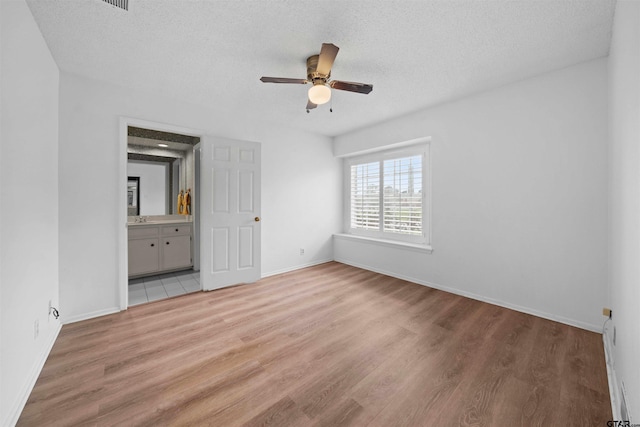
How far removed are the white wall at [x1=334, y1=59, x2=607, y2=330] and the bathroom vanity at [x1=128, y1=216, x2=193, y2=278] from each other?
→ 394cm

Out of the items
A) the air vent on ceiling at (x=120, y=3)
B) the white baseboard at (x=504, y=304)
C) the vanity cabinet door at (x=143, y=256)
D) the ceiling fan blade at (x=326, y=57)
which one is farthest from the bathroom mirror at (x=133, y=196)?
the white baseboard at (x=504, y=304)

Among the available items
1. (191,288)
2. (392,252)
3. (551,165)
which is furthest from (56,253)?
(551,165)

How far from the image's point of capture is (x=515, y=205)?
8.91 feet

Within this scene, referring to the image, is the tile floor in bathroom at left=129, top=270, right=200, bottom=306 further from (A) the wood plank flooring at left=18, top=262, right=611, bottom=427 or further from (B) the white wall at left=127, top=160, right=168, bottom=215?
(B) the white wall at left=127, top=160, right=168, bottom=215

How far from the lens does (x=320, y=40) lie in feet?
6.56

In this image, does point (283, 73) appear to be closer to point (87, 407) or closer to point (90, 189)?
point (90, 189)

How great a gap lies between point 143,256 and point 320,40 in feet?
13.0

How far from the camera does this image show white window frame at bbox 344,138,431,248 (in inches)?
145

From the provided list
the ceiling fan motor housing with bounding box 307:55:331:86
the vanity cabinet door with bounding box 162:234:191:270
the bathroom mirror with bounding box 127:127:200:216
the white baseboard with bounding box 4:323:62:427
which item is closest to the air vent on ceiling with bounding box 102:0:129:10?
the ceiling fan motor housing with bounding box 307:55:331:86

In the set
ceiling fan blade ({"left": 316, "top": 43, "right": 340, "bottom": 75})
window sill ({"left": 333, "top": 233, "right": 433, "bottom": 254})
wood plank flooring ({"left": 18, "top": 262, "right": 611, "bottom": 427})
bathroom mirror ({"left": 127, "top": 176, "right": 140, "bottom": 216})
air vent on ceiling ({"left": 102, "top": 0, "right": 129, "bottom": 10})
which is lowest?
wood plank flooring ({"left": 18, "top": 262, "right": 611, "bottom": 427})

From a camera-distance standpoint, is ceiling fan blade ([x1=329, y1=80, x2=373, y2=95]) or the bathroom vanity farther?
the bathroom vanity

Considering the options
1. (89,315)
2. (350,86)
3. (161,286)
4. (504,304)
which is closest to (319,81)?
(350,86)

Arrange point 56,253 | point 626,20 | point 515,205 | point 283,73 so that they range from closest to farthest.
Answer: point 626,20, point 56,253, point 283,73, point 515,205

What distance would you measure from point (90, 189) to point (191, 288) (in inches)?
67.4
